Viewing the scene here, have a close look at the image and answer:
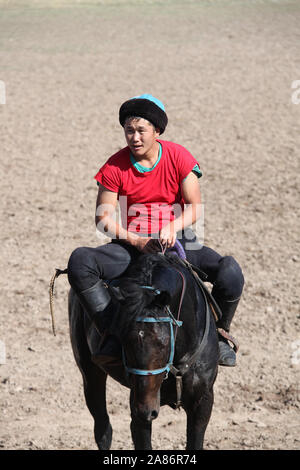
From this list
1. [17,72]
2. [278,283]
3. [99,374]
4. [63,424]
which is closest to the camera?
[99,374]

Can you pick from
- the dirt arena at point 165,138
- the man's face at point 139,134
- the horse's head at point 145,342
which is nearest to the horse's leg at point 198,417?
the horse's head at point 145,342

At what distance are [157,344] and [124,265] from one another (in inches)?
39.5

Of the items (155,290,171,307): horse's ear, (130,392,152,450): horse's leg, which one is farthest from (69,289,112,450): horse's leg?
(155,290,171,307): horse's ear

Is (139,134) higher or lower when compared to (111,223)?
higher

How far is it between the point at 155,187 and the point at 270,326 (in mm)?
4806

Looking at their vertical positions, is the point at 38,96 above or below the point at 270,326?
above

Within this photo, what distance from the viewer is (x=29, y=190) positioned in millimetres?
13898

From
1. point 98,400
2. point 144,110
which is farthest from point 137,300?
point 98,400

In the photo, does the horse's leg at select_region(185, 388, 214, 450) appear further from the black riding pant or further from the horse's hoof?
the black riding pant

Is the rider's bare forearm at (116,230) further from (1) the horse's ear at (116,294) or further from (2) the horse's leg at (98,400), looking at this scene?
(2) the horse's leg at (98,400)

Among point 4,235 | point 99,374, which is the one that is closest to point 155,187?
point 99,374

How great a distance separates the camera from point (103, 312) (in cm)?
489

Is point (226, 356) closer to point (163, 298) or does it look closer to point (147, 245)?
point (147, 245)
